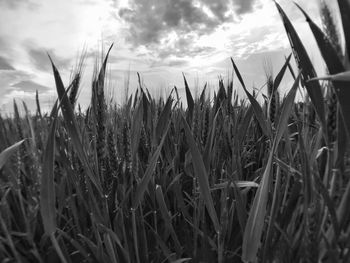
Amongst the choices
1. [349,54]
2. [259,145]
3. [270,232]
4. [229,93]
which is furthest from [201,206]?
[229,93]

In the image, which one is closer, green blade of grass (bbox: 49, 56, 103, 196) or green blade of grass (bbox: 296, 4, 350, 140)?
green blade of grass (bbox: 296, 4, 350, 140)

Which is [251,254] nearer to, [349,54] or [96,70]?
[349,54]

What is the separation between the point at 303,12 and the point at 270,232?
14.2 inches

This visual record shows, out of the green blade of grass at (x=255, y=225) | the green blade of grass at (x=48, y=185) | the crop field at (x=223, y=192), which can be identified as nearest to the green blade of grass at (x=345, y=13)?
the crop field at (x=223, y=192)

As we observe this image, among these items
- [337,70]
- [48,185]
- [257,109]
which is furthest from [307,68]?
[48,185]

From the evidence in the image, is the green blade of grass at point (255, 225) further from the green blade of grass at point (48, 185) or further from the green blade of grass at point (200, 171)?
the green blade of grass at point (48, 185)

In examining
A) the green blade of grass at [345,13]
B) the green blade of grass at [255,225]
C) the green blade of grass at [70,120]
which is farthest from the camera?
the green blade of grass at [70,120]

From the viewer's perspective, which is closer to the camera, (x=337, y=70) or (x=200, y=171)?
(x=337, y=70)

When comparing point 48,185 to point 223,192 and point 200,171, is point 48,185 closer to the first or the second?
point 200,171

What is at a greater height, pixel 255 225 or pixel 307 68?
pixel 307 68

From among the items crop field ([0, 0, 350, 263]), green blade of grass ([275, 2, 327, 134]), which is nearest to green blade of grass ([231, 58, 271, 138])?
crop field ([0, 0, 350, 263])

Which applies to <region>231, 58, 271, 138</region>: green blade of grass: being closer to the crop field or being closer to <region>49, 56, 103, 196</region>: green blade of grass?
the crop field

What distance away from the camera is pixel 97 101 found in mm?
738

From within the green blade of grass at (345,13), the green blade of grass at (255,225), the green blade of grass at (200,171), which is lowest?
the green blade of grass at (255,225)
